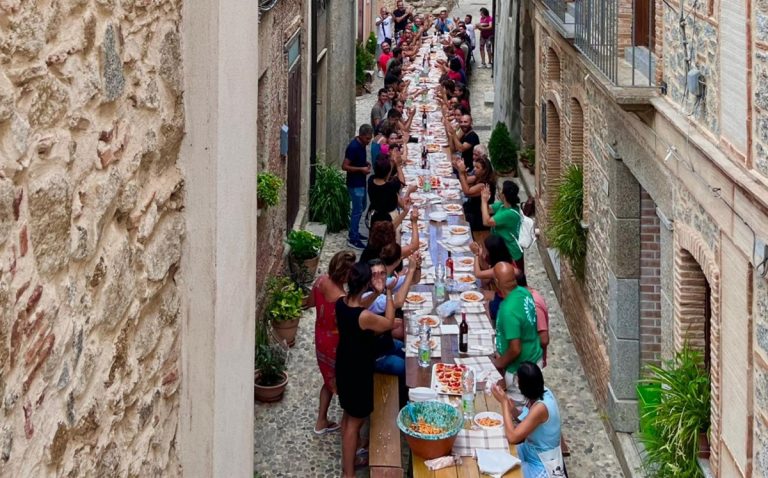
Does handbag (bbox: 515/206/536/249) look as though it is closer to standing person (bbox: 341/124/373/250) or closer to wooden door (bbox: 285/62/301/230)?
wooden door (bbox: 285/62/301/230)

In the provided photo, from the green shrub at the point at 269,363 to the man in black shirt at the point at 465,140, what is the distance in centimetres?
619

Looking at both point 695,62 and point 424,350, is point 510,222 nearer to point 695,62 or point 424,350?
point 424,350

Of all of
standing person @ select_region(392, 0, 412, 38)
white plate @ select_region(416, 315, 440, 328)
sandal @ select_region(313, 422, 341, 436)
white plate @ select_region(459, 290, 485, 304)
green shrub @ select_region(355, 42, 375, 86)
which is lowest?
sandal @ select_region(313, 422, 341, 436)

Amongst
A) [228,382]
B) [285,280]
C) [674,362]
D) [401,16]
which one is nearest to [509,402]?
[674,362]

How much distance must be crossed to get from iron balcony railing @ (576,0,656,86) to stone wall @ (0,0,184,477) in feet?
18.1

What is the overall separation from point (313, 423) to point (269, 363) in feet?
2.38

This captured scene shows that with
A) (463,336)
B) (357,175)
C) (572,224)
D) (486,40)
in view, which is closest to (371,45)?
(486,40)

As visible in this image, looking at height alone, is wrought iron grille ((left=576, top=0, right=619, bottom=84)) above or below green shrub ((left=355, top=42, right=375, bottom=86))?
below

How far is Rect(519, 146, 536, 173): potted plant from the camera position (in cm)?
1867

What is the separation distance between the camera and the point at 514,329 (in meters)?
8.28

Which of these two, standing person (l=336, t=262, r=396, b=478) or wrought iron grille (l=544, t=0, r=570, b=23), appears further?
wrought iron grille (l=544, t=0, r=570, b=23)

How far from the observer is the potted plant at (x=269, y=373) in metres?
10.1

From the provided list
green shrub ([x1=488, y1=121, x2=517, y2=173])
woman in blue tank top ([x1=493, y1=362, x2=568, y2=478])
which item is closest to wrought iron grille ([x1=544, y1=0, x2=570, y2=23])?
green shrub ([x1=488, y1=121, x2=517, y2=173])

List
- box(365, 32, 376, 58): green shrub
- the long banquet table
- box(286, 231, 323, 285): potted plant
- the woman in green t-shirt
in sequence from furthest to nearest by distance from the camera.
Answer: box(365, 32, 376, 58): green shrub, box(286, 231, 323, 285): potted plant, the woman in green t-shirt, the long banquet table
